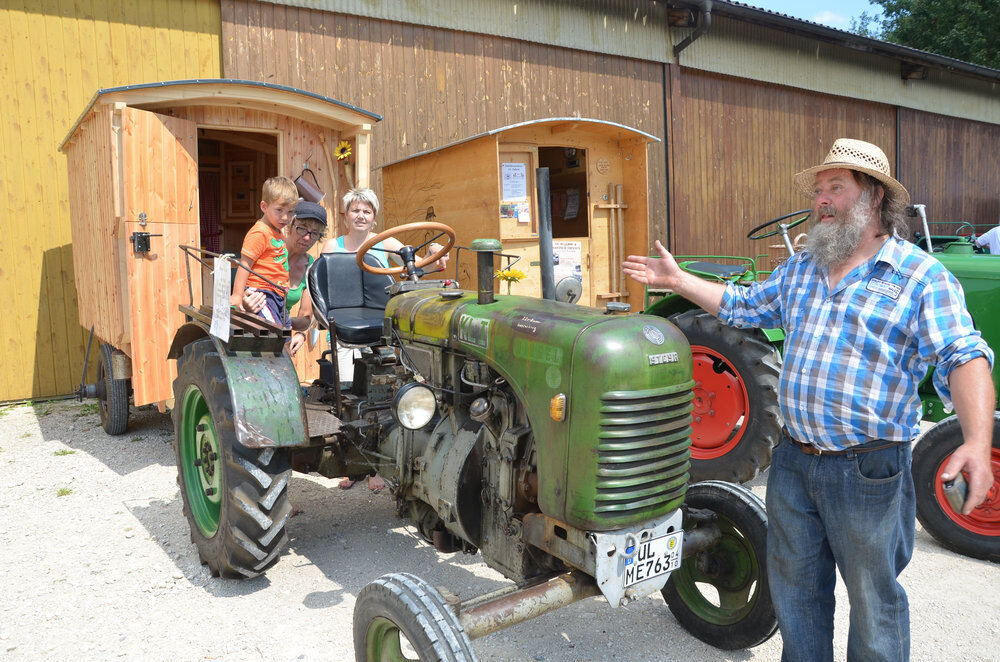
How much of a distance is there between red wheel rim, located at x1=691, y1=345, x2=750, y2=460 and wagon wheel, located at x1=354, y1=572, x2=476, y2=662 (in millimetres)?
2288

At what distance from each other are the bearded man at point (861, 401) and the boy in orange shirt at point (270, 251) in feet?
8.62

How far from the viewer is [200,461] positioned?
133 inches

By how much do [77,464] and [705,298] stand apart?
173 inches

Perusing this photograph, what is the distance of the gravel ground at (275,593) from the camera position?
264 centimetres

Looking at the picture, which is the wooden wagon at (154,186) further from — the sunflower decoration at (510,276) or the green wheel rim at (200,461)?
the sunflower decoration at (510,276)

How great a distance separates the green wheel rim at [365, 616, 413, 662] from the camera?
2.08 m

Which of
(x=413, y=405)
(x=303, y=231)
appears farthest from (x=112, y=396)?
(x=413, y=405)

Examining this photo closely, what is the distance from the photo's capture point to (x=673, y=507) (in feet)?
7.00

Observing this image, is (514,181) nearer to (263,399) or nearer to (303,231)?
(303,231)

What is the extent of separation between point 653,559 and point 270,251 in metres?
2.61

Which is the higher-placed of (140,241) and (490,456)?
(140,241)

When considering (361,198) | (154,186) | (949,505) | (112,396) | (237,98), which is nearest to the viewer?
(949,505)

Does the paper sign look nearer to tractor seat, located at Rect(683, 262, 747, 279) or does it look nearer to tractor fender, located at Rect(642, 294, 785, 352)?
tractor fender, located at Rect(642, 294, 785, 352)

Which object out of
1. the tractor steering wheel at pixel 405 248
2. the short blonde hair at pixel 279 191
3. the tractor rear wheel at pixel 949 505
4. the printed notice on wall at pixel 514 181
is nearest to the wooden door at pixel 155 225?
the short blonde hair at pixel 279 191
